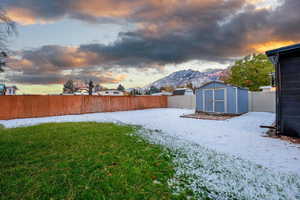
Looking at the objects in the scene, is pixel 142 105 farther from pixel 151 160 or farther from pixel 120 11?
pixel 151 160

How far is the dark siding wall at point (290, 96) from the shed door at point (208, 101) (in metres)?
5.28

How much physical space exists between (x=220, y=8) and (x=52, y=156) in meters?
9.74

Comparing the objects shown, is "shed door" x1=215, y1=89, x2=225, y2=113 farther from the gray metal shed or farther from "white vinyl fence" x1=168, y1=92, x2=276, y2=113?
"white vinyl fence" x1=168, y1=92, x2=276, y2=113

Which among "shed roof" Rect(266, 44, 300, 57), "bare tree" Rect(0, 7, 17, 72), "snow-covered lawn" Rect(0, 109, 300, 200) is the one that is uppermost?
"bare tree" Rect(0, 7, 17, 72)

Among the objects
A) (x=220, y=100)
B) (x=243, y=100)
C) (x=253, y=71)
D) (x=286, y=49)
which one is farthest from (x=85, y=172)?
(x=253, y=71)

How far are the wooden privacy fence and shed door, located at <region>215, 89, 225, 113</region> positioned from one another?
298 inches

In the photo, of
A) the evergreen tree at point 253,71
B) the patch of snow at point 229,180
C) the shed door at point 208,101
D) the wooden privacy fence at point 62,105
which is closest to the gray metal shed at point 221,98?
the shed door at point 208,101

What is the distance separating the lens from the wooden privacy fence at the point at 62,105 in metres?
8.84

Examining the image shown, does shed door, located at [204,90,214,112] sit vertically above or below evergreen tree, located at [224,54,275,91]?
below

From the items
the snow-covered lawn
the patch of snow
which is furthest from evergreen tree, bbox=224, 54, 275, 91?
the patch of snow

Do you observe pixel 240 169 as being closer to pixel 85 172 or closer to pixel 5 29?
pixel 85 172

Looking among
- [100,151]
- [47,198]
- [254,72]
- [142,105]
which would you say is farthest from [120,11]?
[254,72]

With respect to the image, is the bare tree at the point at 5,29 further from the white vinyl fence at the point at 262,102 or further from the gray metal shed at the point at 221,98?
the white vinyl fence at the point at 262,102

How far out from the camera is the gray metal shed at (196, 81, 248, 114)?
8531 millimetres
